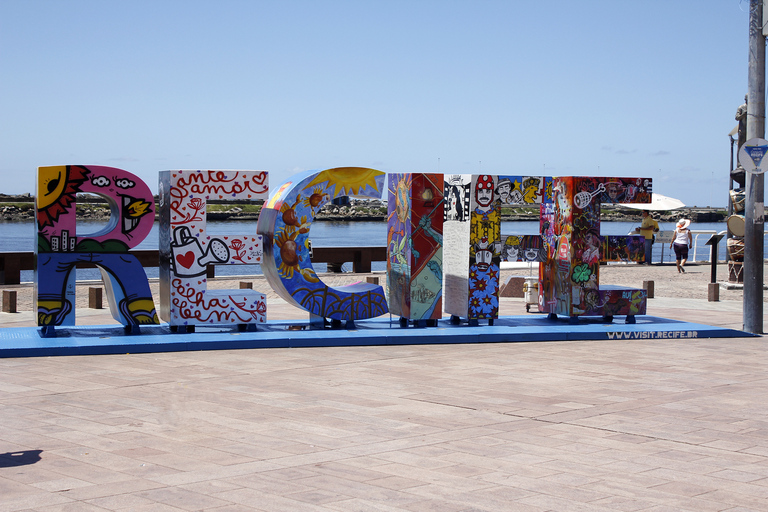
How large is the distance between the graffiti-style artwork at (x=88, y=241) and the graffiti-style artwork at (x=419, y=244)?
375 centimetres

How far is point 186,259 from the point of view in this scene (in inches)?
487

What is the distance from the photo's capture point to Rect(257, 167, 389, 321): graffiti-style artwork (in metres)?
12.7

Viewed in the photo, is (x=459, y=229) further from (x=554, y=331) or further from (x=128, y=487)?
(x=128, y=487)

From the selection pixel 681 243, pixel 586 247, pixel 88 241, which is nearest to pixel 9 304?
pixel 88 241

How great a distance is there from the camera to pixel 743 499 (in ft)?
17.7

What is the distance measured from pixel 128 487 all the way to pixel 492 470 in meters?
2.41

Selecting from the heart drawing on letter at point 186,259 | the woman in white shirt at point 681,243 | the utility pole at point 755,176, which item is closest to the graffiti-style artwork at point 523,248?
the utility pole at point 755,176

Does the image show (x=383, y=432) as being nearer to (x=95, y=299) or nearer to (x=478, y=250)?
(x=478, y=250)

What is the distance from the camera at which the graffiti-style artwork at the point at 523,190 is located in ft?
44.9

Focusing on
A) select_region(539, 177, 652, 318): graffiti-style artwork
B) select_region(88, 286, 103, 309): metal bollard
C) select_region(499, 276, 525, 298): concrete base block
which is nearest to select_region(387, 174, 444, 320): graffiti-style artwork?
select_region(539, 177, 652, 318): graffiti-style artwork

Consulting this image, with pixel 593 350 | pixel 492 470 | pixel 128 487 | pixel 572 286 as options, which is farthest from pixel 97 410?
pixel 572 286

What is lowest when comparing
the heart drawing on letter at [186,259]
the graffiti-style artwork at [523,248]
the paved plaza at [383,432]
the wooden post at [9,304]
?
the paved plaza at [383,432]

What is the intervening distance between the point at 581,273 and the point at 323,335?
4.39 metres

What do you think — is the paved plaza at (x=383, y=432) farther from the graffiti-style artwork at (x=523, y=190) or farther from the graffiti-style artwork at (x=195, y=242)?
the graffiti-style artwork at (x=523, y=190)
